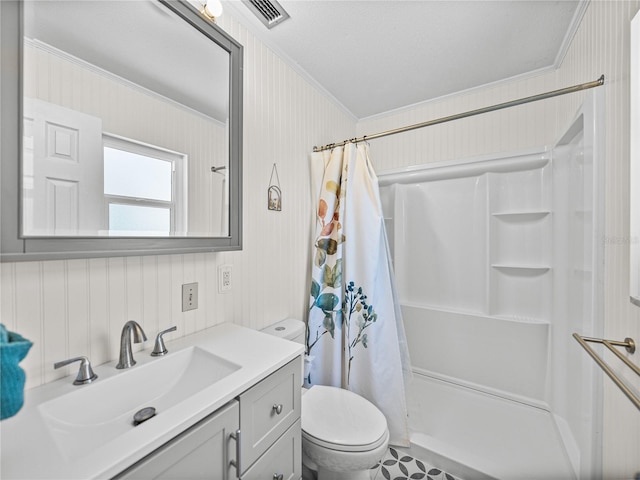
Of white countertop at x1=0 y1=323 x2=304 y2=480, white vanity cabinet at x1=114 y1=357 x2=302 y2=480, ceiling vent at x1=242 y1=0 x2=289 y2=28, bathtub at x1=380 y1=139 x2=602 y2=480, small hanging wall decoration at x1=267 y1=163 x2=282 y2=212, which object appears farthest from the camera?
small hanging wall decoration at x1=267 y1=163 x2=282 y2=212

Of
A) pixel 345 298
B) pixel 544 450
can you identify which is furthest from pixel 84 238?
pixel 544 450

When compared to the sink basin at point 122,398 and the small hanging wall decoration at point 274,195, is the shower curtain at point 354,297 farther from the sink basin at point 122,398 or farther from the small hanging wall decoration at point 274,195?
the sink basin at point 122,398

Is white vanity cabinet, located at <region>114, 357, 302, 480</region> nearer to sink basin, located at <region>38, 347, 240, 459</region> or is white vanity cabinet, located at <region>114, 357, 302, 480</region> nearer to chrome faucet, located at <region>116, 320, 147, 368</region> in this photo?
sink basin, located at <region>38, 347, 240, 459</region>

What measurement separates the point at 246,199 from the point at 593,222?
1.54m

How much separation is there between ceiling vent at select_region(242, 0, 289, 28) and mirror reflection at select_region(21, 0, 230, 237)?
1.03ft

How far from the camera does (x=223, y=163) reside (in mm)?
1229

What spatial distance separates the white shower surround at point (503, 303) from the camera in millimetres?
1343

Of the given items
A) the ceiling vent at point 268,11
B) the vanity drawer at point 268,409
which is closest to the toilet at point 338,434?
the vanity drawer at point 268,409

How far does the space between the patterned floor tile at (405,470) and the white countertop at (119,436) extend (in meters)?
1.01

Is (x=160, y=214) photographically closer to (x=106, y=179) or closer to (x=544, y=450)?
(x=106, y=179)

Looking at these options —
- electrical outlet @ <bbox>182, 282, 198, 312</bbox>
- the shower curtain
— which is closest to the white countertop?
electrical outlet @ <bbox>182, 282, 198, 312</bbox>

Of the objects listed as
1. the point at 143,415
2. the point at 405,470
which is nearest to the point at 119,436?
the point at 143,415

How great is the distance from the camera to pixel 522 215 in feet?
6.50

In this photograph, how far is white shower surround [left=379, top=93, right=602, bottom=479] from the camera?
134 centimetres
